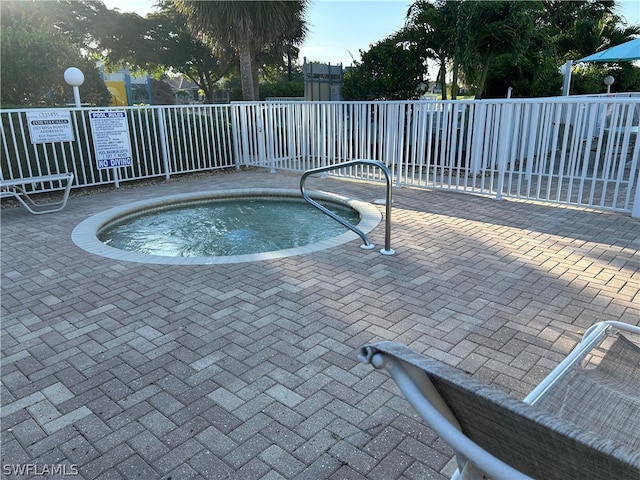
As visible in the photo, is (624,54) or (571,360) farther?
(624,54)

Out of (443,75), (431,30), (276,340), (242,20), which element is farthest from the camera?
(443,75)

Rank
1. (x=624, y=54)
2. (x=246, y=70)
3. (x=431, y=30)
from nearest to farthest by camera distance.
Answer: (x=624, y=54), (x=431, y=30), (x=246, y=70)

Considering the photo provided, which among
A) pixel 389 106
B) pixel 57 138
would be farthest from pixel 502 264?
pixel 57 138

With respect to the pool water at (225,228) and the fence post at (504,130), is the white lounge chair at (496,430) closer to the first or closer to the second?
the pool water at (225,228)

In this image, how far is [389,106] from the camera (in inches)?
298

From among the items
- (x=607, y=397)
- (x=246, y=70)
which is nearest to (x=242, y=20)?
(x=246, y=70)

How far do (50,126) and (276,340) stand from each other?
6.38 metres

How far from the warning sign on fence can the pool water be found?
206 cm

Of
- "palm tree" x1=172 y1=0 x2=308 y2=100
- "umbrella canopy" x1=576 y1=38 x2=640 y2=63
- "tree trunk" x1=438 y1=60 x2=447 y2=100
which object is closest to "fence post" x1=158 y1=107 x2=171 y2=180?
"palm tree" x1=172 y1=0 x2=308 y2=100

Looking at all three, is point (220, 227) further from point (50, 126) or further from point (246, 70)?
point (246, 70)

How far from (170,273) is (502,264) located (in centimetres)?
311

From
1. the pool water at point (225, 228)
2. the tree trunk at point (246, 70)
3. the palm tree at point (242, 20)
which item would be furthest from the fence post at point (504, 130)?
the tree trunk at point (246, 70)

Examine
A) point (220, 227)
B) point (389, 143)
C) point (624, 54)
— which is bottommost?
point (220, 227)

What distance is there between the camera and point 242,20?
10695mm
